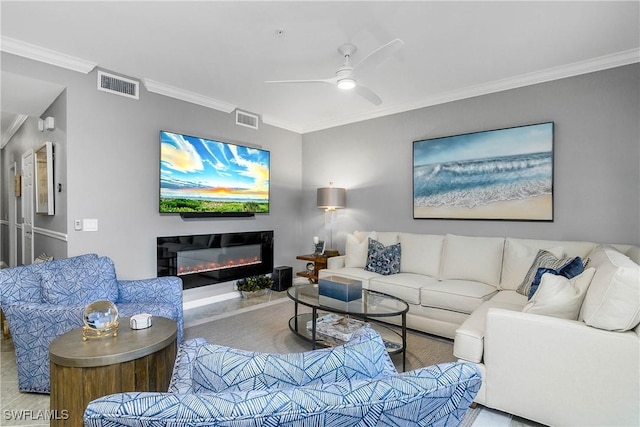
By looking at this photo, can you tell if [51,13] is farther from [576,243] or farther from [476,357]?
[576,243]

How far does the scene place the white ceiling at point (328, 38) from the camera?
234cm

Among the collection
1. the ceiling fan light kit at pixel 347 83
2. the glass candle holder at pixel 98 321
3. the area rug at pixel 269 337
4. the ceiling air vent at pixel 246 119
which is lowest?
the area rug at pixel 269 337

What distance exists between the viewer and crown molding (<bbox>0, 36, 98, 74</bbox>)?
9.15 feet

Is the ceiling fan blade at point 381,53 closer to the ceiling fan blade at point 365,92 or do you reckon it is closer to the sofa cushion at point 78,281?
the ceiling fan blade at point 365,92

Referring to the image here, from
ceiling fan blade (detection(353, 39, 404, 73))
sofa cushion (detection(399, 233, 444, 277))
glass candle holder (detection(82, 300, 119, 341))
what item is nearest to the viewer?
glass candle holder (detection(82, 300, 119, 341))

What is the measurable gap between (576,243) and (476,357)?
1.90 meters

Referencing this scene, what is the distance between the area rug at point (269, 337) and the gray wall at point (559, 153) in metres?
1.56

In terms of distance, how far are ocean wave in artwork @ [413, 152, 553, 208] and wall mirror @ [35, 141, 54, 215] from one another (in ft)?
13.6

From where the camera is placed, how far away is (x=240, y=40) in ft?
9.07

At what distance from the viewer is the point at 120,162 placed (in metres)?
3.51

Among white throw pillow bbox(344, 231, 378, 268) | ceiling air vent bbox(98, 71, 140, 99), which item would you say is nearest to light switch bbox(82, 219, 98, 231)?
ceiling air vent bbox(98, 71, 140, 99)

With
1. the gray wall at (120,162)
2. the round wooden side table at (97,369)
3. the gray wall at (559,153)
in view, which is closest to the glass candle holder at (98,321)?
the round wooden side table at (97,369)

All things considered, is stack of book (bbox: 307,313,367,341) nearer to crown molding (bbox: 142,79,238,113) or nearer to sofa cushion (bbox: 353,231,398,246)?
sofa cushion (bbox: 353,231,398,246)

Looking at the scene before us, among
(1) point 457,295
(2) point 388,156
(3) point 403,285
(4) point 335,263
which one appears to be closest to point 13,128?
(4) point 335,263
